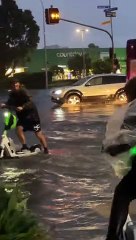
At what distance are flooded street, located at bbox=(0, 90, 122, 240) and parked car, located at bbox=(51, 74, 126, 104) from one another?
54.4ft

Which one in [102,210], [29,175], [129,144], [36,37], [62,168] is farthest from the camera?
[36,37]

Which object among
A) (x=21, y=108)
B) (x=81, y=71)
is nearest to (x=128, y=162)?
(x=21, y=108)

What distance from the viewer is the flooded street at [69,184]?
7043mm

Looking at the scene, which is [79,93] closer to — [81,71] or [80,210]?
[80,210]

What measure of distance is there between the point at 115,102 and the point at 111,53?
34.2ft

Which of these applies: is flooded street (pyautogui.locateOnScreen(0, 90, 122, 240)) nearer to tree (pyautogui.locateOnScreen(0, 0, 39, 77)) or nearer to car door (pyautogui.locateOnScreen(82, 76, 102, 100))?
car door (pyautogui.locateOnScreen(82, 76, 102, 100))

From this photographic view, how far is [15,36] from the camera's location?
8000cm

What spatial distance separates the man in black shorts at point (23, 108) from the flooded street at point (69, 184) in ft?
2.14

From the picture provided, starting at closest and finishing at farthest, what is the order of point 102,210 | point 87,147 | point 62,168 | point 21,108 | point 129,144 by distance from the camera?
1. point 129,144
2. point 102,210
3. point 62,168
4. point 21,108
5. point 87,147

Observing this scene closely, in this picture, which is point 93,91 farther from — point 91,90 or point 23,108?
point 23,108

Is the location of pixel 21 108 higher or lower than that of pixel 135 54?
lower

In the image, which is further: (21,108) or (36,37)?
(36,37)

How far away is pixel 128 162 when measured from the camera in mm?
4805

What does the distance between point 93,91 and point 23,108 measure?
20.8m
